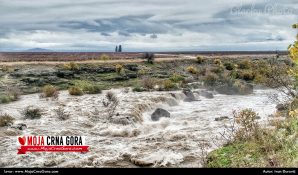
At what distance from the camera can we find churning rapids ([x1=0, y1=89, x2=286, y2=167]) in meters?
13.4

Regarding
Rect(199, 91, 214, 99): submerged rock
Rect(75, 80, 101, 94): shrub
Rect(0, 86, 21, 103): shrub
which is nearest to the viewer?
Rect(0, 86, 21, 103): shrub

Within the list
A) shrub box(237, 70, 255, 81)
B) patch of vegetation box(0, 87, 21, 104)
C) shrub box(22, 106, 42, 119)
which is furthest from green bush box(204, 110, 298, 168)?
shrub box(237, 70, 255, 81)

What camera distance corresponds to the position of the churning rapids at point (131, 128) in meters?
13.4

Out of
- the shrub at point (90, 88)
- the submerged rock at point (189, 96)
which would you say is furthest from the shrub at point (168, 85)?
the shrub at point (90, 88)

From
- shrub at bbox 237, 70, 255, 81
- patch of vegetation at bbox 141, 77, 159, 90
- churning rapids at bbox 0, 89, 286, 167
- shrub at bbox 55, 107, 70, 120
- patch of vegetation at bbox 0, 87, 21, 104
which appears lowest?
churning rapids at bbox 0, 89, 286, 167

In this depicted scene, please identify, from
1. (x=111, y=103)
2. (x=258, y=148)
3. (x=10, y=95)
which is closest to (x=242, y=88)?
(x=111, y=103)

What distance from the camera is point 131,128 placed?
18.4 m

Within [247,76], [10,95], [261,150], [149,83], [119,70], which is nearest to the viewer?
[261,150]

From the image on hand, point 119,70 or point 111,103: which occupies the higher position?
point 119,70

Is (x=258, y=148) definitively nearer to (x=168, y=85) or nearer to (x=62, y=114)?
(x=62, y=114)

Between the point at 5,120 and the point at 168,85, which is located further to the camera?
the point at 168,85

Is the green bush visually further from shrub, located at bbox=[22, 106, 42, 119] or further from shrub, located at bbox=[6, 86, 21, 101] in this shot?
shrub, located at bbox=[6, 86, 21, 101]

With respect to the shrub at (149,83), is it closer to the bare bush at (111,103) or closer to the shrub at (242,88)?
the bare bush at (111,103)

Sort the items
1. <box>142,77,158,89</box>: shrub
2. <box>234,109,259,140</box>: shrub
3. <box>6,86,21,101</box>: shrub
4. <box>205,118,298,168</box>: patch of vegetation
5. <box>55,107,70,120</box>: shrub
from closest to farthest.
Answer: <box>205,118,298,168</box>: patch of vegetation → <box>234,109,259,140</box>: shrub → <box>55,107,70,120</box>: shrub → <box>6,86,21,101</box>: shrub → <box>142,77,158,89</box>: shrub
